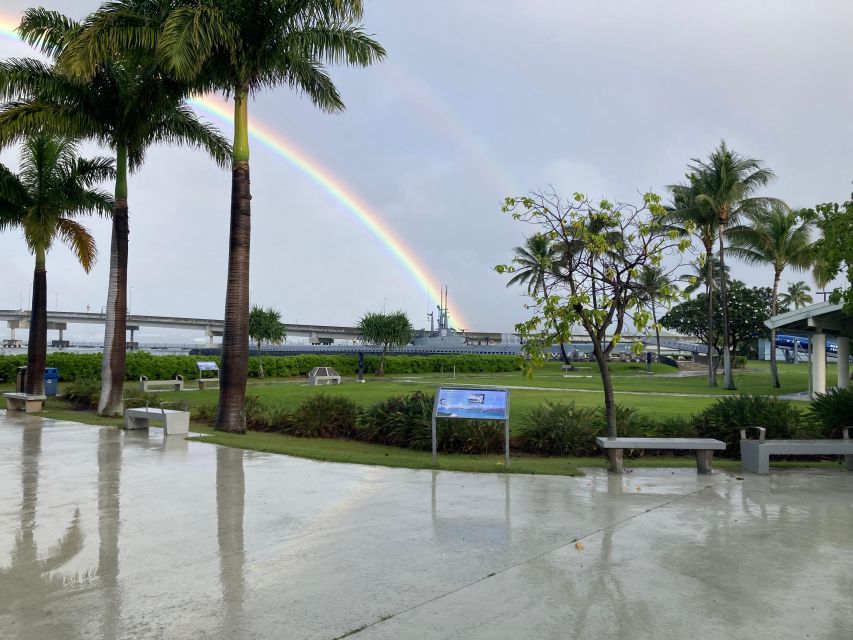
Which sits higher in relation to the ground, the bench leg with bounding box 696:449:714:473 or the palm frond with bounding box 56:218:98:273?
the palm frond with bounding box 56:218:98:273

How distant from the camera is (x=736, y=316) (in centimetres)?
4828

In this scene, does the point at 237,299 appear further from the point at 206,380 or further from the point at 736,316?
the point at 736,316

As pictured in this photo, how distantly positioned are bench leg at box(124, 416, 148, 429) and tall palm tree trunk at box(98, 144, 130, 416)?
2862mm

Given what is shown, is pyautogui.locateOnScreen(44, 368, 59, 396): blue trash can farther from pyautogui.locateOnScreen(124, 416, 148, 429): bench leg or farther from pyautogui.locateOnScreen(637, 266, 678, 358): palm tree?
pyautogui.locateOnScreen(637, 266, 678, 358): palm tree

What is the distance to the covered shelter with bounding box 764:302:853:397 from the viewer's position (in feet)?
69.2

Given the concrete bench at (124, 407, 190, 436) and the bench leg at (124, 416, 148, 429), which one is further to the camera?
the bench leg at (124, 416, 148, 429)

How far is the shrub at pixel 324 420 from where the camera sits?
44.2 ft

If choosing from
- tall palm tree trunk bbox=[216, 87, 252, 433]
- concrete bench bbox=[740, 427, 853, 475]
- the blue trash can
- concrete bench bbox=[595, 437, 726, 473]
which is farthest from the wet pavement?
the blue trash can

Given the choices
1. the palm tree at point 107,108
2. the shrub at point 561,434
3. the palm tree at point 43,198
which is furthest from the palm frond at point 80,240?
the shrub at point 561,434

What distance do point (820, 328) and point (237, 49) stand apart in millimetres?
20832

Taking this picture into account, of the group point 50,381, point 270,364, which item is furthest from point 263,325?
point 50,381

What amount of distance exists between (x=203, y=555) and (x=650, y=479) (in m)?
5.88

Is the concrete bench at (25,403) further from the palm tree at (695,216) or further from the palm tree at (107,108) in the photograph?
the palm tree at (695,216)

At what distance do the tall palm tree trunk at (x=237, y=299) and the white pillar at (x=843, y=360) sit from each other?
19.4 metres
